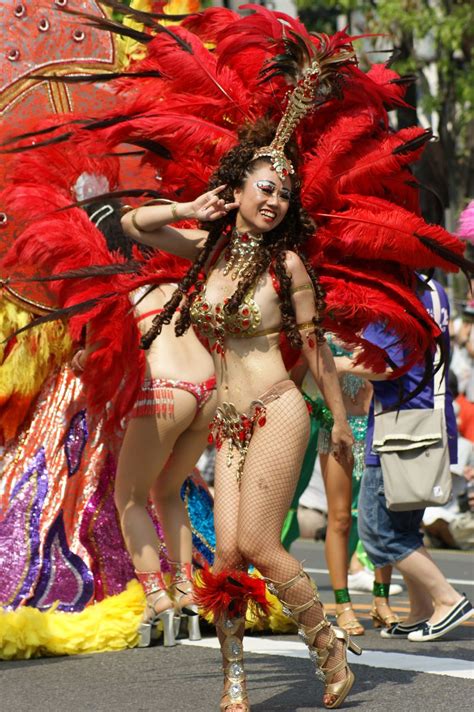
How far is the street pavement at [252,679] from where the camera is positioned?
485cm

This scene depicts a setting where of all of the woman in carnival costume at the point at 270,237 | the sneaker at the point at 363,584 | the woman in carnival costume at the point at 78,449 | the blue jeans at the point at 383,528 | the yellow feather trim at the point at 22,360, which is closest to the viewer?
the woman in carnival costume at the point at 270,237

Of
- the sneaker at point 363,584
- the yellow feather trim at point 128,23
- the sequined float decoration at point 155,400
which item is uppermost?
the yellow feather trim at point 128,23

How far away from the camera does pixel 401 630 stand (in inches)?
250

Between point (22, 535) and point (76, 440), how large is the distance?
526mm

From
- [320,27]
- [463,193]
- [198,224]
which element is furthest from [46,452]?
[320,27]

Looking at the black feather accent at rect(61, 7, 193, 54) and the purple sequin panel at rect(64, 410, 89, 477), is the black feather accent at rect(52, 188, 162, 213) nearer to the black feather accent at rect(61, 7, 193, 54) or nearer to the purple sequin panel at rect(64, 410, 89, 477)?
the black feather accent at rect(61, 7, 193, 54)

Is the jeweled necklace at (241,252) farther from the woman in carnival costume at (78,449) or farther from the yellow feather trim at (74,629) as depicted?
the yellow feather trim at (74,629)

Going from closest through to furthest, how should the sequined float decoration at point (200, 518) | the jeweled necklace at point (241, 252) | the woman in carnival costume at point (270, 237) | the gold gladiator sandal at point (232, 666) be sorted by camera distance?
1. the gold gladiator sandal at point (232, 666)
2. the woman in carnival costume at point (270, 237)
3. the jeweled necklace at point (241, 252)
4. the sequined float decoration at point (200, 518)

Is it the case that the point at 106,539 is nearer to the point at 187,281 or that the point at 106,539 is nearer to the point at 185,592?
the point at 185,592

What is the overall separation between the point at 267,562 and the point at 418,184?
1538mm

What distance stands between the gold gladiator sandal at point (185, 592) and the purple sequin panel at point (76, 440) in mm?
679

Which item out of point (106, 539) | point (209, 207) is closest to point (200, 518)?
point (106, 539)

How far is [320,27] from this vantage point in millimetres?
26859

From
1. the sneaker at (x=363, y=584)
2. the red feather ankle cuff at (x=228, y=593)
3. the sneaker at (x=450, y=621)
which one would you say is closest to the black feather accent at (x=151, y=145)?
the red feather ankle cuff at (x=228, y=593)
